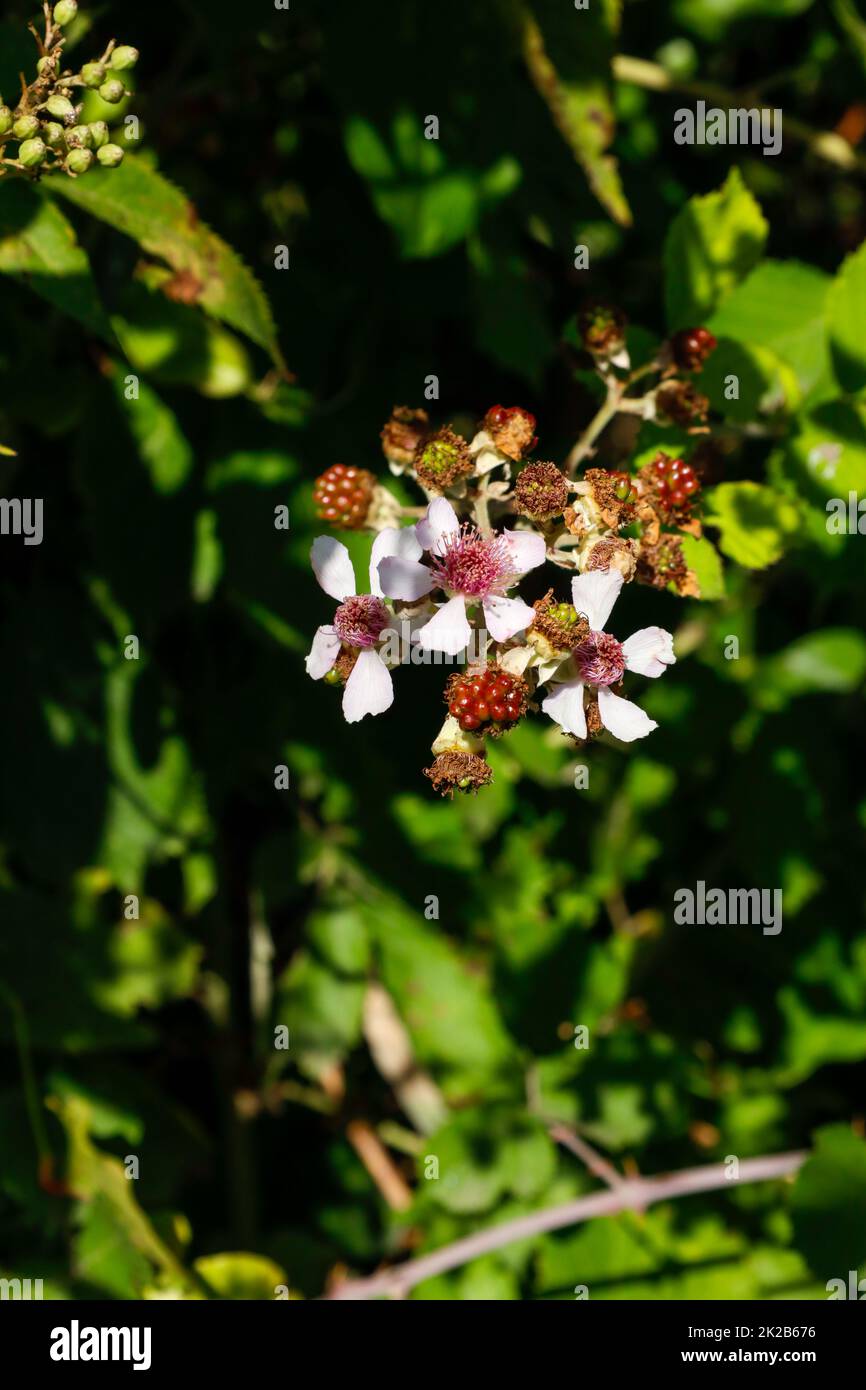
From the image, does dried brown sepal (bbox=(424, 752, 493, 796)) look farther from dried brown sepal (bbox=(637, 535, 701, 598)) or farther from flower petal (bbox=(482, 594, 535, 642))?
dried brown sepal (bbox=(637, 535, 701, 598))

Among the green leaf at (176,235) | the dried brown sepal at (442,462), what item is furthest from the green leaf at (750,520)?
the green leaf at (176,235)

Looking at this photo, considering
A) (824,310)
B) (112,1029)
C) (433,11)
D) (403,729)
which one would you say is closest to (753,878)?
(403,729)

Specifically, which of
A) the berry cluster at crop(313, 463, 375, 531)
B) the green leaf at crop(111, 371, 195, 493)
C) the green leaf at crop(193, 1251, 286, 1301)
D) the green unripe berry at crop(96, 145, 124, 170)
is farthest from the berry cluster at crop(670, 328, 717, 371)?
the green leaf at crop(193, 1251, 286, 1301)

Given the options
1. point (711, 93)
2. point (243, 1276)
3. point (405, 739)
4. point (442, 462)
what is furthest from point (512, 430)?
point (243, 1276)

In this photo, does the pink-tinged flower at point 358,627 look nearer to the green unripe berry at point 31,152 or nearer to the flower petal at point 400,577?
the flower petal at point 400,577

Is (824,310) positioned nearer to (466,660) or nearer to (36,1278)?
(466,660)

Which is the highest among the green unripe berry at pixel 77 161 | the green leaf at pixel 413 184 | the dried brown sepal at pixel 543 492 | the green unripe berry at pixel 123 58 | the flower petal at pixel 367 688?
the green leaf at pixel 413 184
